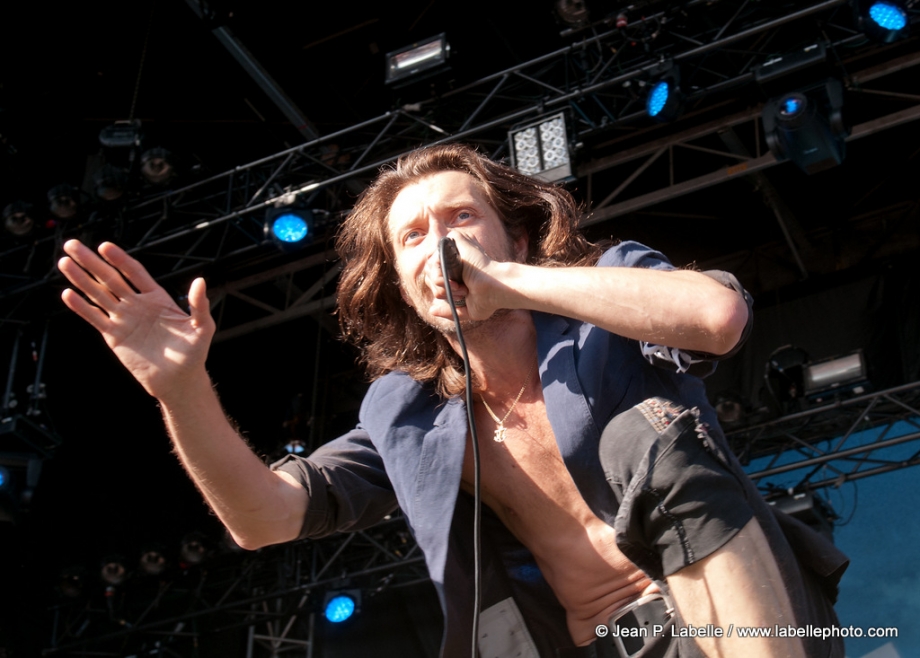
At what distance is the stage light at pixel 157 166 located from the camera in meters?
6.96

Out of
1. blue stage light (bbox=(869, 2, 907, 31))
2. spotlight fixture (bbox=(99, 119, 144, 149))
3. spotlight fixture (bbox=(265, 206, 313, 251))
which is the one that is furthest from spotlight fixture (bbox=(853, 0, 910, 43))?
spotlight fixture (bbox=(99, 119, 144, 149))

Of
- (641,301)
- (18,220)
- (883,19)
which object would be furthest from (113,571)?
(641,301)

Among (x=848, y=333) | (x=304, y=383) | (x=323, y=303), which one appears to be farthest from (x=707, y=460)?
(x=304, y=383)

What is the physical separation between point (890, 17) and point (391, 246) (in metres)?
4.47

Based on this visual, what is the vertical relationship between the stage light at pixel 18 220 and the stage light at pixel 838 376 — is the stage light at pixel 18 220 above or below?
above

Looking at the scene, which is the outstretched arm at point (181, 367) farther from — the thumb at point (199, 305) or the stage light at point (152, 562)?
the stage light at point (152, 562)

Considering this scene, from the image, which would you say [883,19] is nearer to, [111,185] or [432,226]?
[432,226]

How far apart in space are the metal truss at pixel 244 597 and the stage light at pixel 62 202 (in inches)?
129

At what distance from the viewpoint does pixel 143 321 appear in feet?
5.65

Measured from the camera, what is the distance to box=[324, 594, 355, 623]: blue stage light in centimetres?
779

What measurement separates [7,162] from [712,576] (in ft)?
26.6

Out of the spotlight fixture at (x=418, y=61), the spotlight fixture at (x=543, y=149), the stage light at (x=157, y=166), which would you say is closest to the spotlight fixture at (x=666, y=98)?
the spotlight fixture at (x=543, y=149)

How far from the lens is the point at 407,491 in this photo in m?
1.87

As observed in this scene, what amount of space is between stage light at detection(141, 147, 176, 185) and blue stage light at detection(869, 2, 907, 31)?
4920mm
